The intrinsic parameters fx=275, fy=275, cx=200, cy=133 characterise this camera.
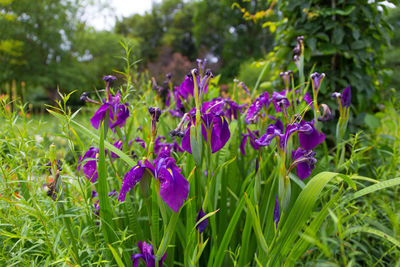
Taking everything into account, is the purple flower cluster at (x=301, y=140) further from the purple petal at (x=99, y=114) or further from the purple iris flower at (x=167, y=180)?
the purple petal at (x=99, y=114)

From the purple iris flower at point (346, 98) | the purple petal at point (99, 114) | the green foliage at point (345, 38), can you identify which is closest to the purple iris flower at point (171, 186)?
the purple petal at point (99, 114)

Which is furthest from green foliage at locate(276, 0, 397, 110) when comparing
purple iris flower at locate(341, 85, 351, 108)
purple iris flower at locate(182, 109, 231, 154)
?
purple iris flower at locate(182, 109, 231, 154)

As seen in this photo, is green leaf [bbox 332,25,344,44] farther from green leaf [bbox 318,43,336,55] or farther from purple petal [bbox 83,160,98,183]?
purple petal [bbox 83,160,98,183]

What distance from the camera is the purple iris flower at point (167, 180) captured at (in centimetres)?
89

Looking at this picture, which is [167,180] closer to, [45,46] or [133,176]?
[133,176]

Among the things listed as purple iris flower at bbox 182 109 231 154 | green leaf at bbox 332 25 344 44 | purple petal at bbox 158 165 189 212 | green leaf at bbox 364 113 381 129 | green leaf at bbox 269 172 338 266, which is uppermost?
green leaf at bbox 332 25 344 44

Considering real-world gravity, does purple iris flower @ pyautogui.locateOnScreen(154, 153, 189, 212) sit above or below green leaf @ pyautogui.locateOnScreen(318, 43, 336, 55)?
below

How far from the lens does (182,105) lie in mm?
1964

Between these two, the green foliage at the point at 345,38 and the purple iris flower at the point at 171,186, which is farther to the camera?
the green foliage at the point at 345,38

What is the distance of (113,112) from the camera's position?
1.25 meters

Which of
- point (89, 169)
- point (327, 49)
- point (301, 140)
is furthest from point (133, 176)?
point (327, 49)

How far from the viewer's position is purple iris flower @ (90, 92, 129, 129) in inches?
48.5

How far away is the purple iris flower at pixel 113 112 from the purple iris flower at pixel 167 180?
405 mm

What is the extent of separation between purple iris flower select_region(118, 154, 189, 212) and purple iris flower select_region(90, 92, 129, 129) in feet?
1.33
